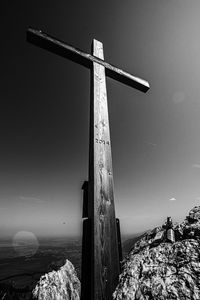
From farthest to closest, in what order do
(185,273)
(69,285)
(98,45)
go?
(69,285)
(98,45)
(185,273)

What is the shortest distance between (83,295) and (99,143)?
4.54 feet

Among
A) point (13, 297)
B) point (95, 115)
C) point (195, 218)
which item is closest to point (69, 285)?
point (13, 297)

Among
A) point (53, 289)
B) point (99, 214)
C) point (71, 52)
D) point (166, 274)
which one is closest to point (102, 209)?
point (99, 214)

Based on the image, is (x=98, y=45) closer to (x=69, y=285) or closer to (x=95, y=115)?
(x=95, y=115)

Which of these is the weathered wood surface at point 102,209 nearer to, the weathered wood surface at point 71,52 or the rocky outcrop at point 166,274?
the rocky outcrop at point 166,274

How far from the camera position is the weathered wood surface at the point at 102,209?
4.16ft

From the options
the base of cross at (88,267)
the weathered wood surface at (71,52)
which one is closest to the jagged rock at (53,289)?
the base of cross at (88,267)

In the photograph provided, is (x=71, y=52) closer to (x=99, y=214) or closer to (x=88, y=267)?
(x=99, y=214)

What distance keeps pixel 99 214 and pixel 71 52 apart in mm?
2707

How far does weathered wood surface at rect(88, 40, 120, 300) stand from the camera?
1269 mm

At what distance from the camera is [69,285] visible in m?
8.77

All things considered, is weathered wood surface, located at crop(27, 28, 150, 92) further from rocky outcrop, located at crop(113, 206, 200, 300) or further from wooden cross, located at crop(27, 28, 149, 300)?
rocky outcrop, located at crop(113, 206, 200, 300)

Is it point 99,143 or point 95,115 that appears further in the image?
point 95,115

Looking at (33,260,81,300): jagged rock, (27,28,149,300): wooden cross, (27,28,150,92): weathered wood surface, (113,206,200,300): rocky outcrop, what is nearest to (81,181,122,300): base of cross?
(27,28,149,300): wooden cross
